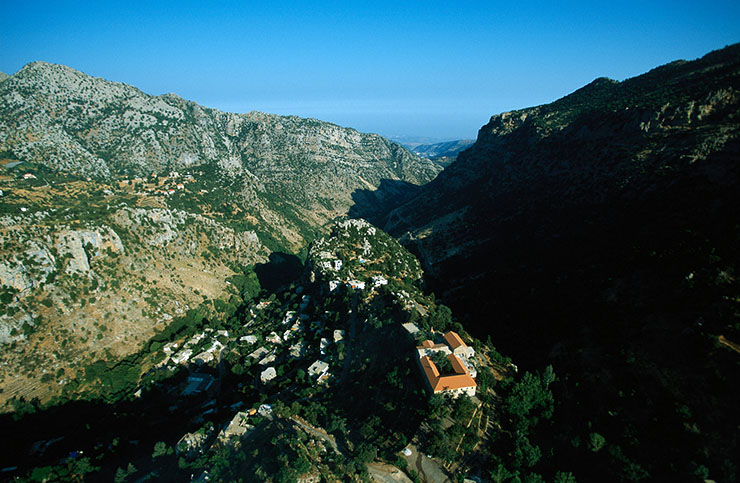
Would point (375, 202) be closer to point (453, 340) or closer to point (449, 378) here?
point (453, 340)

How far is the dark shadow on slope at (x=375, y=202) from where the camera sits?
6373 inches

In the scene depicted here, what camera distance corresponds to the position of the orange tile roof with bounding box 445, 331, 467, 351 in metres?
39.5

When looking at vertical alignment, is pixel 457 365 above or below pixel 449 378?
below

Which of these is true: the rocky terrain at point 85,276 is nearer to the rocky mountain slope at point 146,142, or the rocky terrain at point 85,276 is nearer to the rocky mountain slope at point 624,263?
the rocky mountain slope at point 146,142

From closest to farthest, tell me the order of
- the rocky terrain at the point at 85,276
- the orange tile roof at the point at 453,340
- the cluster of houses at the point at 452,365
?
1. the cluster of houses at the point at 452,365
2. the orange tile roof at the point at 453,340
3. the rocky terrain at the point at 85,276

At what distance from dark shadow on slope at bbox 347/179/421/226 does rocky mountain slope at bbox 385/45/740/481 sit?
211 feet

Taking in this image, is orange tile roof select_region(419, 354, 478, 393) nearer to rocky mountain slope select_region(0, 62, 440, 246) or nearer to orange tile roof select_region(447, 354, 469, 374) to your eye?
orange tile roof select_region(447, 354, 469, 374)

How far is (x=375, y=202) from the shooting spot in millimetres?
180750

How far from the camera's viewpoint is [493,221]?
271 feet

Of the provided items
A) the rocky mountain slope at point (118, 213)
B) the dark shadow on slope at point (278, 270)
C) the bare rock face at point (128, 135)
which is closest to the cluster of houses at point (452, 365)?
the rocky mountain slope at point (118, 213)

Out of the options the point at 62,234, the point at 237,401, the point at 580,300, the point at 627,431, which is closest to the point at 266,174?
the point at 62,234

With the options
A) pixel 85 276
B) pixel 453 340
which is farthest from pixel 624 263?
pixel 85 276

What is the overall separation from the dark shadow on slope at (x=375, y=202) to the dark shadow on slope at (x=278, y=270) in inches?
2159

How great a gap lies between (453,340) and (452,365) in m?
4.93
